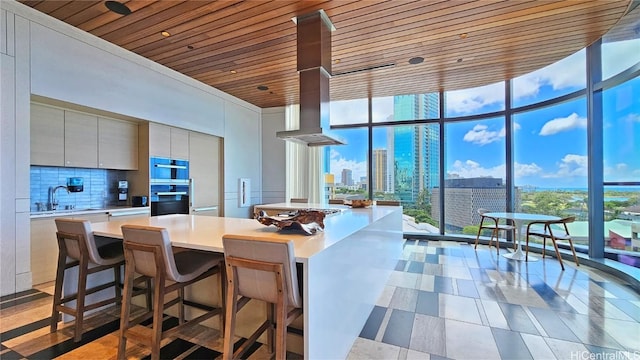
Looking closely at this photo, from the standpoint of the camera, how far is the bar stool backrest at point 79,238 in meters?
2.02

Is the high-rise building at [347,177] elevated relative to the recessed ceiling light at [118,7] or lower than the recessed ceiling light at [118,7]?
lower

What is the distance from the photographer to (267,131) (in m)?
6.73

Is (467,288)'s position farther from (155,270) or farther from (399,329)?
(155,270)

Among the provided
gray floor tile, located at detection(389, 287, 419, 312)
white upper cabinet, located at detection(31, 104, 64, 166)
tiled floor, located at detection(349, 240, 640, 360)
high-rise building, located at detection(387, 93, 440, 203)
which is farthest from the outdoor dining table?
white upper cabinet, located at detection(31, 104, 64, 166)

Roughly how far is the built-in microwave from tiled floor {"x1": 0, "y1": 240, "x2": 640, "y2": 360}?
181cm

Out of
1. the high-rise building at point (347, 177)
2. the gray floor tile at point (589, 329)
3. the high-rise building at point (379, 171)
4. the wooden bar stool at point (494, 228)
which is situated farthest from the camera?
the high-rise building at point (347, 177)

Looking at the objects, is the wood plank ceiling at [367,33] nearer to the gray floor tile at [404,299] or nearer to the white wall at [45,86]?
the white wall at [45,86]

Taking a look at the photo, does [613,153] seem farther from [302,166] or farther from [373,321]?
[302,166]

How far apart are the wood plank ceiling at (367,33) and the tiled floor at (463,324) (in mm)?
2936

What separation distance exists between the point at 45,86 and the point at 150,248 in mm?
2808

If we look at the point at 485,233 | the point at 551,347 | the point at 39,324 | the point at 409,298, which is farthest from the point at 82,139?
the point at 485,233

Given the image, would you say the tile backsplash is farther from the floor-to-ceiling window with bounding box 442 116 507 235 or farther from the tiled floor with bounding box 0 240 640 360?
the floor-to-ceiling window with bounding box 442 116 507 235

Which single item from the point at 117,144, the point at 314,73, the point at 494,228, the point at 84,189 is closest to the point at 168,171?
the point at 117,144

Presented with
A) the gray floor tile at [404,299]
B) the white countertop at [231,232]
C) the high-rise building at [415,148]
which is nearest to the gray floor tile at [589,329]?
the gray floor tile at [404,299]
